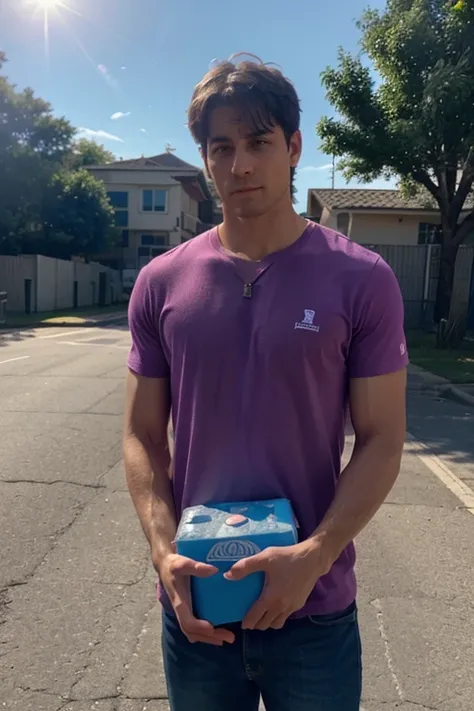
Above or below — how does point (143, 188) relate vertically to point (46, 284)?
above

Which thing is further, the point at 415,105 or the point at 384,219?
the point at 384,219

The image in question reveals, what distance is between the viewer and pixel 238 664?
1.50m

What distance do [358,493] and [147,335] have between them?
650mm

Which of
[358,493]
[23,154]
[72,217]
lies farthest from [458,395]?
[72,217]

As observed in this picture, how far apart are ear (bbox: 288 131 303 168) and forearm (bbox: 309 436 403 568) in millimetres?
738

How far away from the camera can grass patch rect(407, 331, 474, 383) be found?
12094 mm

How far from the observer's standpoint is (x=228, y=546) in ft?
4.34

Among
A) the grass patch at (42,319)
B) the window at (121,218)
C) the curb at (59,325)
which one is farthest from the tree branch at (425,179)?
the window at (121,218)

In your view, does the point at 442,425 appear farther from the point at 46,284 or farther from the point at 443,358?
the point at 46,284

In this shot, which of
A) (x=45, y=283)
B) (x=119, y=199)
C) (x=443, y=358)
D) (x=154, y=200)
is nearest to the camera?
(x=443, y=358)

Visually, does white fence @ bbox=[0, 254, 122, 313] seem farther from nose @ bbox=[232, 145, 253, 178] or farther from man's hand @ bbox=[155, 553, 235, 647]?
man's hand @ bbox=[155, 553, 235, 647]

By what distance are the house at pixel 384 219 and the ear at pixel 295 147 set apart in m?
23.4

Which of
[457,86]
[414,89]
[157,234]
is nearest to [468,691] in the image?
[457,86]

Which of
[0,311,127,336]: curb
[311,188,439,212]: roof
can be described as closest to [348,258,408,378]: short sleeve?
[0,311,127,336]: curb
